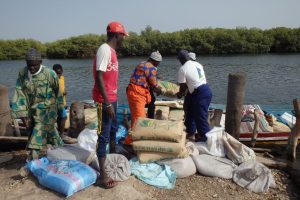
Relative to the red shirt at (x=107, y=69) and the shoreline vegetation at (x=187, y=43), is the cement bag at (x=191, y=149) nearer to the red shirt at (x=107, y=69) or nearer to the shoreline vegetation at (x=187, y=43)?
the red shirt at (x=107, y=69)

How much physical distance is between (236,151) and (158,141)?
134cm

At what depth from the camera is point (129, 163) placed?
16.1ft

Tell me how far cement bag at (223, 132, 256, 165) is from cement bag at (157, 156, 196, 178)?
70 centimetres

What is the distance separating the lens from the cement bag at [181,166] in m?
4.90

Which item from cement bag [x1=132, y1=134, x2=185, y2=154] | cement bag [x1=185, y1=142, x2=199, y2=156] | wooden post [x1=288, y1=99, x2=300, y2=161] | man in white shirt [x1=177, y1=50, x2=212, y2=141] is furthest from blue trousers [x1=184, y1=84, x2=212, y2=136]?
wooden post [x1=288, y1=99, x2=300, y2=161]

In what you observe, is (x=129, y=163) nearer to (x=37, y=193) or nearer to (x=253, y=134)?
(x=37, y=193)

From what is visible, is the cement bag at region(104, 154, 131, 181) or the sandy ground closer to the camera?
the sandy ground

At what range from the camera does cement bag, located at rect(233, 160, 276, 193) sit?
4801mm

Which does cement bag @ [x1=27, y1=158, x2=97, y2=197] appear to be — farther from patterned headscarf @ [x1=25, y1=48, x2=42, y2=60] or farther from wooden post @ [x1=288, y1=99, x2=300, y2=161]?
wooden post @ [x1=288, y1=99, x2=300, y2=161]

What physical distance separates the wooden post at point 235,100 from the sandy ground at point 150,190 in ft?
5.51

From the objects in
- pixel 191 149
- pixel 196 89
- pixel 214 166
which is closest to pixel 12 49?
pixel 196 89

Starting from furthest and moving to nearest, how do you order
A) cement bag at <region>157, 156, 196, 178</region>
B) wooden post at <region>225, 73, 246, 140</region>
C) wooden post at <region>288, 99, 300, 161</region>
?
wooden post at <region>225, 73, 246, 140</region>
wooden post at <region>288, 99, 300, 161</region>
cement bag at <region>157, 156, 196, 178</region>

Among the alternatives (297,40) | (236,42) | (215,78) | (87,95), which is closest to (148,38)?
(236,42)

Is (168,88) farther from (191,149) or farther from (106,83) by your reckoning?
(106,83)
